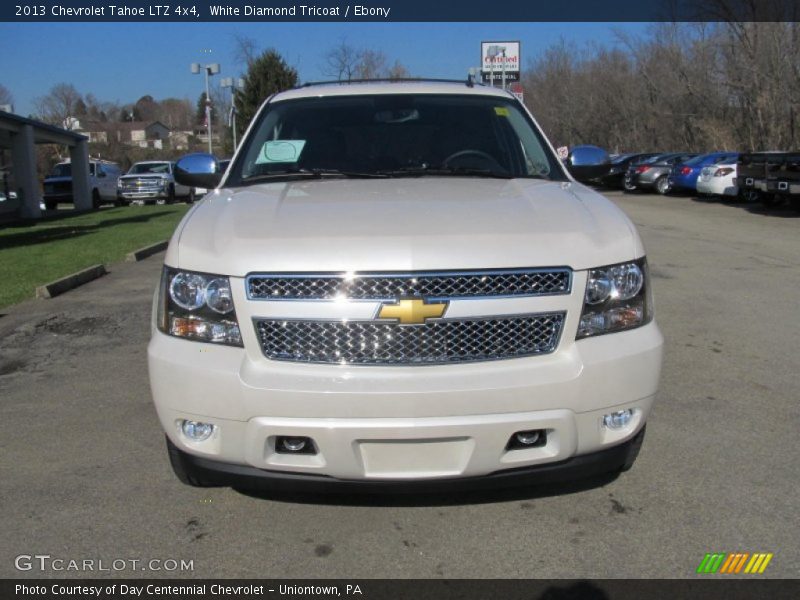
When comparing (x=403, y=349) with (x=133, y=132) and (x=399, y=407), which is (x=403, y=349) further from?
(x=133, y=132)

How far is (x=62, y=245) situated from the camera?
48.1ft

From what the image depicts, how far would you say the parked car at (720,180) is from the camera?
23.0 metres

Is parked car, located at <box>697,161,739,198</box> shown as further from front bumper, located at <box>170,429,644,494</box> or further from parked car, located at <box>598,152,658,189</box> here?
front bumper, located at <box>170,429,644,494</box>

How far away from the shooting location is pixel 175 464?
10.2 ft

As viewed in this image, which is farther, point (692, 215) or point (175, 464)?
point (692, 215)

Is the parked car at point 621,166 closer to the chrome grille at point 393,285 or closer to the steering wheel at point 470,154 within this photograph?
the steering wheel at point 470,154

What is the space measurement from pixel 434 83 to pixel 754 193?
20.0m

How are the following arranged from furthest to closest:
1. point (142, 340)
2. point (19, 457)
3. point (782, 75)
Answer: point (782, 75)
point (142, 340)
point (19, 457)

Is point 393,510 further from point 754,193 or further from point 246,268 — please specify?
point 754,193

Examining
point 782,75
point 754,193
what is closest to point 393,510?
point 754,193

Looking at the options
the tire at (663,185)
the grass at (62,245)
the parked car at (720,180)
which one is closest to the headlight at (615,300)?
the grass at (62,245)

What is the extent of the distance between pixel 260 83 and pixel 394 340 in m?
50.0

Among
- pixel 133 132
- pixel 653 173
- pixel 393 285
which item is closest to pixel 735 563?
pixel 393 285

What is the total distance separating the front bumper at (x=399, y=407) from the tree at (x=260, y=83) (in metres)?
48.9
